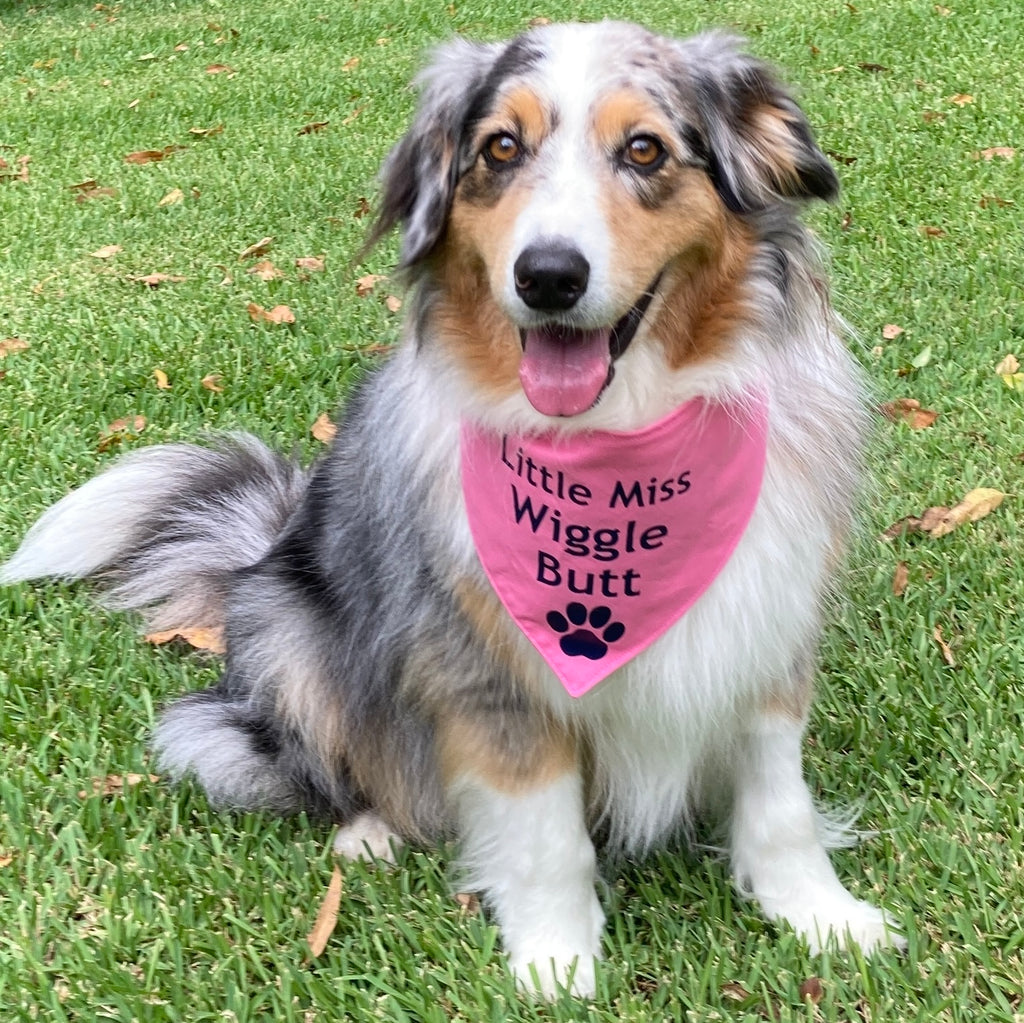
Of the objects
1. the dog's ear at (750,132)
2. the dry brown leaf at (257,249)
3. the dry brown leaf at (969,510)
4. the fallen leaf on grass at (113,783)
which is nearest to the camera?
the dog's ear at (750,132)

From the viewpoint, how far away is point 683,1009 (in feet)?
7.89

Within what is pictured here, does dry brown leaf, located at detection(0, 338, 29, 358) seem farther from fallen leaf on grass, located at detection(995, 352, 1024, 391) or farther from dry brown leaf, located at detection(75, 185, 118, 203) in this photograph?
fallen leaf on grass, located at detection(995, 352, 1024, 391)

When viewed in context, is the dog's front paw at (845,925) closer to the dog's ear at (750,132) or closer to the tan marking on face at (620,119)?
the dog's ear at (750,132)

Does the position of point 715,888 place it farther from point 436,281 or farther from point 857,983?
point 436,281

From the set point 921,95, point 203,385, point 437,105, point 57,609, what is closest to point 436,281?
point 437,105

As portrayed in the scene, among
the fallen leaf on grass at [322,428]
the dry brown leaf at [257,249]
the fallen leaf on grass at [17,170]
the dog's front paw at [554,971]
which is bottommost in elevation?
the fallen leaf on grass at [17,170]

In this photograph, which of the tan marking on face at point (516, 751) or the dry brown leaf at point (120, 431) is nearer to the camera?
the tan marking on face at point (516, 751)

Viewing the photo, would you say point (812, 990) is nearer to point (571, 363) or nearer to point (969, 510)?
point (571, 363)

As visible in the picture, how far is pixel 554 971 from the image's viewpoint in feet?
8.21

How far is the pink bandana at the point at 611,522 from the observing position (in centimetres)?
249

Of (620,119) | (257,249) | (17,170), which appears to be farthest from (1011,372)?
(17,170)

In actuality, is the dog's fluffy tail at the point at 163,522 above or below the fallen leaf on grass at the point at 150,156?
above

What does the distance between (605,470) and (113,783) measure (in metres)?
1.73

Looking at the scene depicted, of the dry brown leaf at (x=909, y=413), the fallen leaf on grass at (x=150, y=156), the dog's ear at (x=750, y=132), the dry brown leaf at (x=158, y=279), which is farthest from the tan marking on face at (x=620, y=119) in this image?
the fallen leaf on grass at (x=150, y=156)
